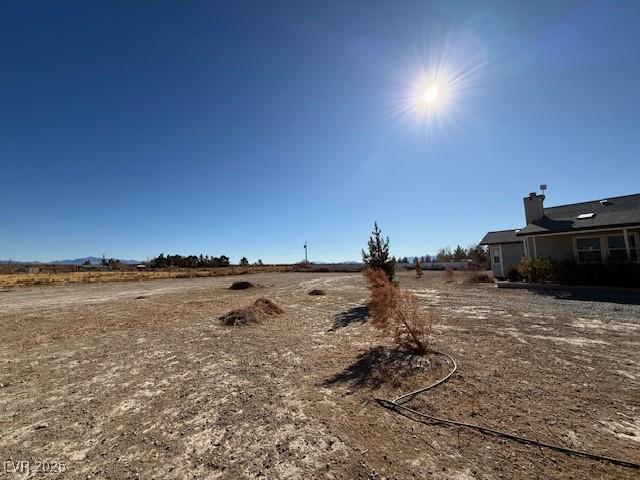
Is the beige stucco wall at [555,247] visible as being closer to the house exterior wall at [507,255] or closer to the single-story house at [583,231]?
the single-story house at [583,231]

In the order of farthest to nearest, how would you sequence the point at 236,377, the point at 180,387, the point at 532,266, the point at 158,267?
the point at 158,267 < the point at 532,266 < the point at 236,377 < the point at 180,387

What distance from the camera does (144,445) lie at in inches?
123

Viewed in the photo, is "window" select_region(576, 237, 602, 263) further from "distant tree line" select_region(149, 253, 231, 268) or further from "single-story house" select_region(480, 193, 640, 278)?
"distant tree line" select_region(149, 253, 231, 268)

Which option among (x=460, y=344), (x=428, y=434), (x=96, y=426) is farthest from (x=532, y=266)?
(x=96, y=426)

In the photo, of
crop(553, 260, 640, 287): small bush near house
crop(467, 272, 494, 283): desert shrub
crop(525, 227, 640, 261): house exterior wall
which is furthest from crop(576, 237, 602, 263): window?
crop(467, 272, 494, 283): desert shrub

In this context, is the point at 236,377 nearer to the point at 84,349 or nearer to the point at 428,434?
the point at 428,434

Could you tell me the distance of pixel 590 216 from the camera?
631 inches

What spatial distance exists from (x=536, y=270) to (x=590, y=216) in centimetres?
447

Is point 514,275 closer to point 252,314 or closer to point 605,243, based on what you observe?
point 605,243

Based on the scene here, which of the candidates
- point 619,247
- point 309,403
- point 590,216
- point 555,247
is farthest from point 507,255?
point 309,403

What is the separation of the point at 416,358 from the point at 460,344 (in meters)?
1.53

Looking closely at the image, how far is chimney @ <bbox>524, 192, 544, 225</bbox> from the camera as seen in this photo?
19500 mm

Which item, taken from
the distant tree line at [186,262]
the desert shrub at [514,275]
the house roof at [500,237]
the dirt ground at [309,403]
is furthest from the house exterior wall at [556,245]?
the distant tree line at [186,262]

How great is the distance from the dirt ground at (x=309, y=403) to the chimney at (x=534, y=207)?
540 inches
